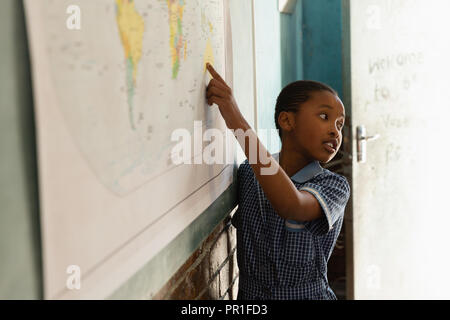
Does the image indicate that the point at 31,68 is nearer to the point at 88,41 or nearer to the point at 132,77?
the point at 88,41

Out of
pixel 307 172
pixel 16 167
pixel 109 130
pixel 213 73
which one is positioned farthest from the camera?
pixel 307 172

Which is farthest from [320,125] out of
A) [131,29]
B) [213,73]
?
[131,29]

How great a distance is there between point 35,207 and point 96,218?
0.11 metres

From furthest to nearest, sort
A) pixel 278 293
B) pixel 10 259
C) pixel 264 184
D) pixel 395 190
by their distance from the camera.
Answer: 1. pixel 395 190
2. pixel 278 293
3. pixel 264 184
4. pixel 10 259

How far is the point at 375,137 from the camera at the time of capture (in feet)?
8.04

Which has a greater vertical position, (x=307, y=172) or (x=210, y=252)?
(x=307, y=172)

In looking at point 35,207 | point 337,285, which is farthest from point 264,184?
point 337,285

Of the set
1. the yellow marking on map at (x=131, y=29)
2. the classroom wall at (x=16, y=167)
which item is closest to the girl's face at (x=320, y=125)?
the yellow marking on map at (x=131, y=29)

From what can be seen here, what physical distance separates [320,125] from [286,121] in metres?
0.13

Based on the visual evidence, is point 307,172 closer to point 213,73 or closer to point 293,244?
point 293,244

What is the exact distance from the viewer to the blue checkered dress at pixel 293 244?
1.20 metres

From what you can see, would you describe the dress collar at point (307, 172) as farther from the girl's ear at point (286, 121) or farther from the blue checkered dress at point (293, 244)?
the girl's ear at point (286, 121)

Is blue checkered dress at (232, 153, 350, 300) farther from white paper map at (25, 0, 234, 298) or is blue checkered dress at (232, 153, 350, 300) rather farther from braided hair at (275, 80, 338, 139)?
white paper map at (25, 0, 234, 298)

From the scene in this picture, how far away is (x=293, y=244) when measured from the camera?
1221 millimetres
